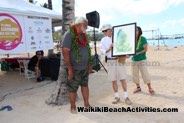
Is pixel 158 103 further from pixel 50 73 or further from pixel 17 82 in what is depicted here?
pixel 17 82

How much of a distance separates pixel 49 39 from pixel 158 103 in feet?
15.3

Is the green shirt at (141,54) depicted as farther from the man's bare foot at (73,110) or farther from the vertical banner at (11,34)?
the vertical banner at (11,34)

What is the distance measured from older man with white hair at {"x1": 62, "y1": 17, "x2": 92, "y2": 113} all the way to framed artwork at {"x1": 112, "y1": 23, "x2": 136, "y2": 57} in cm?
71

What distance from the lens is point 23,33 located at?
25.5ft

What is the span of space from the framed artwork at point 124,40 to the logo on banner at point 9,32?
328 centimetres

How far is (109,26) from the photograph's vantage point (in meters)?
5.48

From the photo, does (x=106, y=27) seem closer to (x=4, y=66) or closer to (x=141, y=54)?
(x=141, y=54)

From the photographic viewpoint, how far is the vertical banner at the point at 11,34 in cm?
721

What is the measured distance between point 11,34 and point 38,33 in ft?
3.45

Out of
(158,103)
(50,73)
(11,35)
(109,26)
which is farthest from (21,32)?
(158,103)

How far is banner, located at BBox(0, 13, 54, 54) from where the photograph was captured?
23.8 feet

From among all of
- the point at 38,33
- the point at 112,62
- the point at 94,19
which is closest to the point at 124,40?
the point at 112,62

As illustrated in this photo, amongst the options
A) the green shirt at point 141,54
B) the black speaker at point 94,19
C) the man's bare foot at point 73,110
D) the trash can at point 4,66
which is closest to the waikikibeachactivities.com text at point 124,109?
the man's bare foot at point 73,110

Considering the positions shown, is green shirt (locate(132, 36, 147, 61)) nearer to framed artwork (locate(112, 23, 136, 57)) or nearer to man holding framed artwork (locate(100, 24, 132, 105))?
framed artwork (locate(112, 23, 136, 57))
